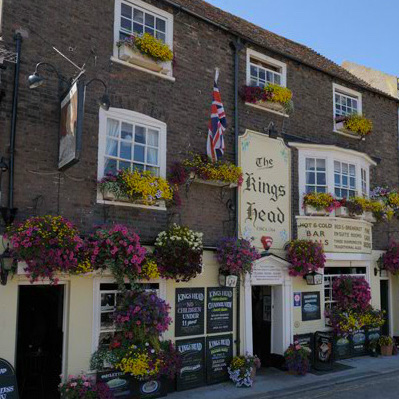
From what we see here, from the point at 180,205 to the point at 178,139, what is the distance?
1401 millimetres

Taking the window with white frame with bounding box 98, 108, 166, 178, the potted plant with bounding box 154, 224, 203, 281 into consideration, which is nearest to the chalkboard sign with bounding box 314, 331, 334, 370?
the potted plant with bounding box 154, 224, 203, 281

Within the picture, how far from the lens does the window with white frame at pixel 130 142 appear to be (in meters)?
8.62

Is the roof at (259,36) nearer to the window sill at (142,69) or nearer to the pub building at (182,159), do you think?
the pub building at (182,159)

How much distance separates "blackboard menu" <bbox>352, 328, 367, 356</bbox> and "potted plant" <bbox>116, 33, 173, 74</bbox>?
8.55m

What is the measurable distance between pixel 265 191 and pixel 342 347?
466cm

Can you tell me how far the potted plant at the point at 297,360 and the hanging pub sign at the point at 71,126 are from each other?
258 inches

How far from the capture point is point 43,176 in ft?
25.5

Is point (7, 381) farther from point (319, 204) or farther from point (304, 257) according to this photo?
point (319, 204)

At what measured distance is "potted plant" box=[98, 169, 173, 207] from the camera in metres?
8.30

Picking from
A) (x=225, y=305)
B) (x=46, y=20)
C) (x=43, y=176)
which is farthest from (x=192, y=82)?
(x=225, y=305)

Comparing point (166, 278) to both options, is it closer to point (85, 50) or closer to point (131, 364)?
→ point (131, 364)

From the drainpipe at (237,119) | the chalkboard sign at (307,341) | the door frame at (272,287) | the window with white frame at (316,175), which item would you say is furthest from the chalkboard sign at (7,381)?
the window with white frame at (316,175)

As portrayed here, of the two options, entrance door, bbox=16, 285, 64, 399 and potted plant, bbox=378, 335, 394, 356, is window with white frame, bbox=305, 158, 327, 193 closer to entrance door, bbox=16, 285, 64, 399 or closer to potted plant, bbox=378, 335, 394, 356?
potted plant, bbox=378, 335, 394, 356

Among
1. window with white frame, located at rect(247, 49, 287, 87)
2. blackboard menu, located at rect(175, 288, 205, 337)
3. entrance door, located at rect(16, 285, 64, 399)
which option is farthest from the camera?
window with white frame, located at rect(247, 49, 287, 87)
